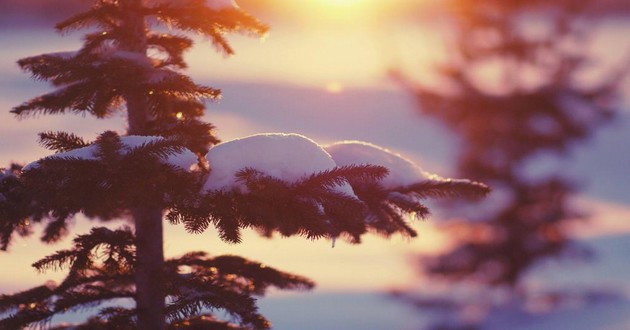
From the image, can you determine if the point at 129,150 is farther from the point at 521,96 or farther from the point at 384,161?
the point at 521,96

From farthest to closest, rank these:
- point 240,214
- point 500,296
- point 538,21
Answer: point 500,296 → point 538,21 → point 240,214

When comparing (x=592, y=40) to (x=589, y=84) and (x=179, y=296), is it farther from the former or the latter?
(x=179, y=296)

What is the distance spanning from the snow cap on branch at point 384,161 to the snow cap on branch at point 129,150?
3.21 feet

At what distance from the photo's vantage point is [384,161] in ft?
17.0

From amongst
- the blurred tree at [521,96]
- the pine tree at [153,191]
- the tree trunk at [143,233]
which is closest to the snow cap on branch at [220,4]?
the pine tree at [153,191]

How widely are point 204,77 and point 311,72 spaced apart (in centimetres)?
686

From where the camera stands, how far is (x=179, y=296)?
5012 millimetres

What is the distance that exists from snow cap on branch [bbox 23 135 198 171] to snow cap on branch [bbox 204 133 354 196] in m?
0.12

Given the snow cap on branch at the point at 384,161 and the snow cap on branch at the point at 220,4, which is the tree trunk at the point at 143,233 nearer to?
the snow cap on branch at the point at 220,4

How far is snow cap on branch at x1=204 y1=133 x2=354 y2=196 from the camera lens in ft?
14.6

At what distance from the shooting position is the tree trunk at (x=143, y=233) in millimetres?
5250

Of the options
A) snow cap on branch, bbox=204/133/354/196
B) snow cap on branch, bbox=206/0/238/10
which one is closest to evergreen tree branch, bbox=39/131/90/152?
snow cap on branch, bbox=204/133/354/196

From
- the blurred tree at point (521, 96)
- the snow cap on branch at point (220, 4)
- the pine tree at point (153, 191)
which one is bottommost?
the pine tree at point (153, 191)

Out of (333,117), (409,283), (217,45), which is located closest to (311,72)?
(333,117)
